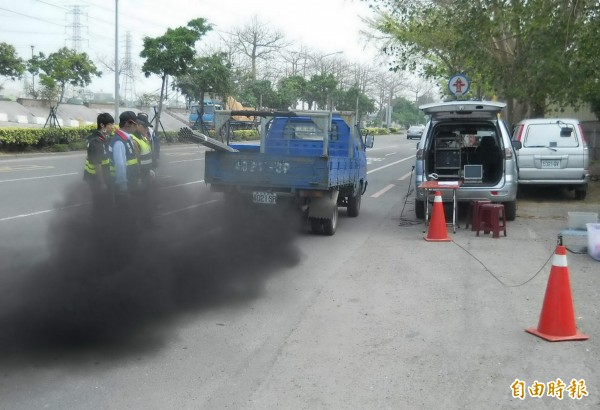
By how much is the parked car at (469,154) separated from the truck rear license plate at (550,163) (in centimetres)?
163

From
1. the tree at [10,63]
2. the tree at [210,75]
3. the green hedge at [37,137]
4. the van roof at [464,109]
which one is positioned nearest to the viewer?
the van roof at [464,109]

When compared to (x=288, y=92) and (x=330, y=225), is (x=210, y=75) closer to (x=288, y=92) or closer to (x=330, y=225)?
(x=288, y=92)

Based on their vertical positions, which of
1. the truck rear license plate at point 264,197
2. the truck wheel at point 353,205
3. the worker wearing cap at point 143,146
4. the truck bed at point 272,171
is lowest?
the truck wheel at point 353,205

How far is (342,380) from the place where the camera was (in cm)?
438

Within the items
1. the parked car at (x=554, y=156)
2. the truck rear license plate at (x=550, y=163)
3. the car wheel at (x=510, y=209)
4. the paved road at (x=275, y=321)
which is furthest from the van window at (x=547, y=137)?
the paved road at (x=275, y=321)

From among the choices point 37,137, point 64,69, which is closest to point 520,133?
point 37,137

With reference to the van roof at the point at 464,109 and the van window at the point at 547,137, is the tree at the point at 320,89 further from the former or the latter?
the van roof at the point at 464,109

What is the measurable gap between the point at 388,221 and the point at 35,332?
7.90 metres

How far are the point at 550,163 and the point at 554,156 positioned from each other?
17cm

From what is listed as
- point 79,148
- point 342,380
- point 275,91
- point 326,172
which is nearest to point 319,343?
point 342,380

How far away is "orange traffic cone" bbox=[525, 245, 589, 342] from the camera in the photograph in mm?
5246

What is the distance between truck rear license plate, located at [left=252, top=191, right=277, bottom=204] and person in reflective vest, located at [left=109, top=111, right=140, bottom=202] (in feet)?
8.51

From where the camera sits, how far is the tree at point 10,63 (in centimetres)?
4409

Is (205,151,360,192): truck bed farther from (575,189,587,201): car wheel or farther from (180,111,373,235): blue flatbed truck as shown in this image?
(575,189,587,201): car wheel
